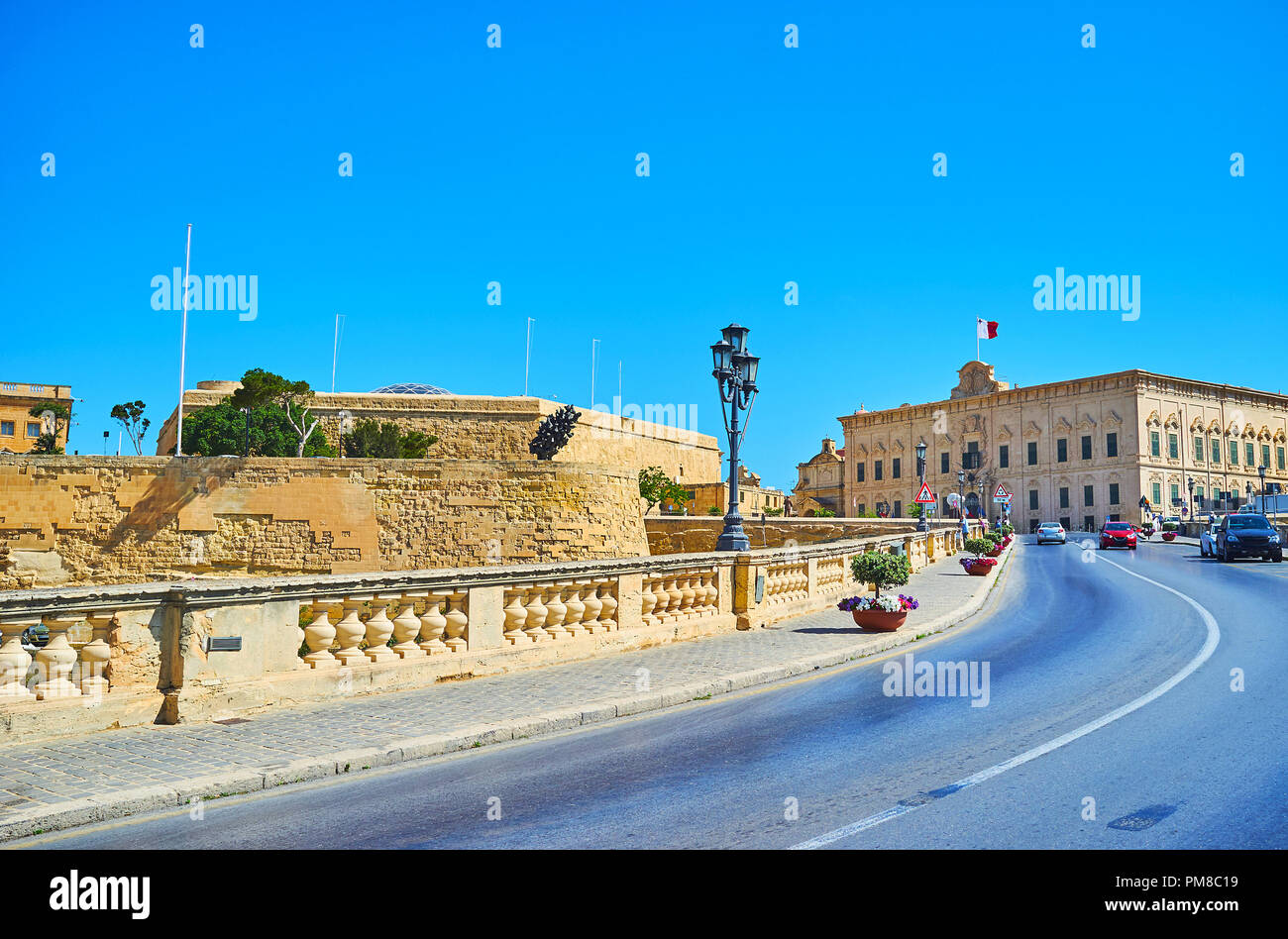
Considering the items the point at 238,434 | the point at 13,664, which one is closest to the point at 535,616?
the point at 13,664

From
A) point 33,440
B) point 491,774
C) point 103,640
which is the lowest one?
point 491,774

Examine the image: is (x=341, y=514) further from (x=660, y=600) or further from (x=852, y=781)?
(x=852, y=781)

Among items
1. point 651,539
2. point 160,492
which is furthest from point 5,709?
point 651,539

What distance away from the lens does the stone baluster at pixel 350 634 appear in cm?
862

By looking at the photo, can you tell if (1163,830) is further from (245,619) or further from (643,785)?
(245,619)

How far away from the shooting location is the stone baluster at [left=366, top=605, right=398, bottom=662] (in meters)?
8.79

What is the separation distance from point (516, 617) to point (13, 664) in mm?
4797

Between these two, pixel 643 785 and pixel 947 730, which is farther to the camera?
pixel 947 730

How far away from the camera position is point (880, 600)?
13.8m

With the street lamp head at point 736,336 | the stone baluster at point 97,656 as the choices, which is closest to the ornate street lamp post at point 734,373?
the street lamp head at point 736,336

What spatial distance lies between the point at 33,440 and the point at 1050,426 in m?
96.7

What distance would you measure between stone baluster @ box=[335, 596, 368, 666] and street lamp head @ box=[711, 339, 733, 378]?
9079 mm

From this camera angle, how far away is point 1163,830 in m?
4.66

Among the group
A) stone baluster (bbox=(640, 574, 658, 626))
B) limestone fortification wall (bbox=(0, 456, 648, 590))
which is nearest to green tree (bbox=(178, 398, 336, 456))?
limestone fortification wall (bbox=(0, 456, 648, 590))
